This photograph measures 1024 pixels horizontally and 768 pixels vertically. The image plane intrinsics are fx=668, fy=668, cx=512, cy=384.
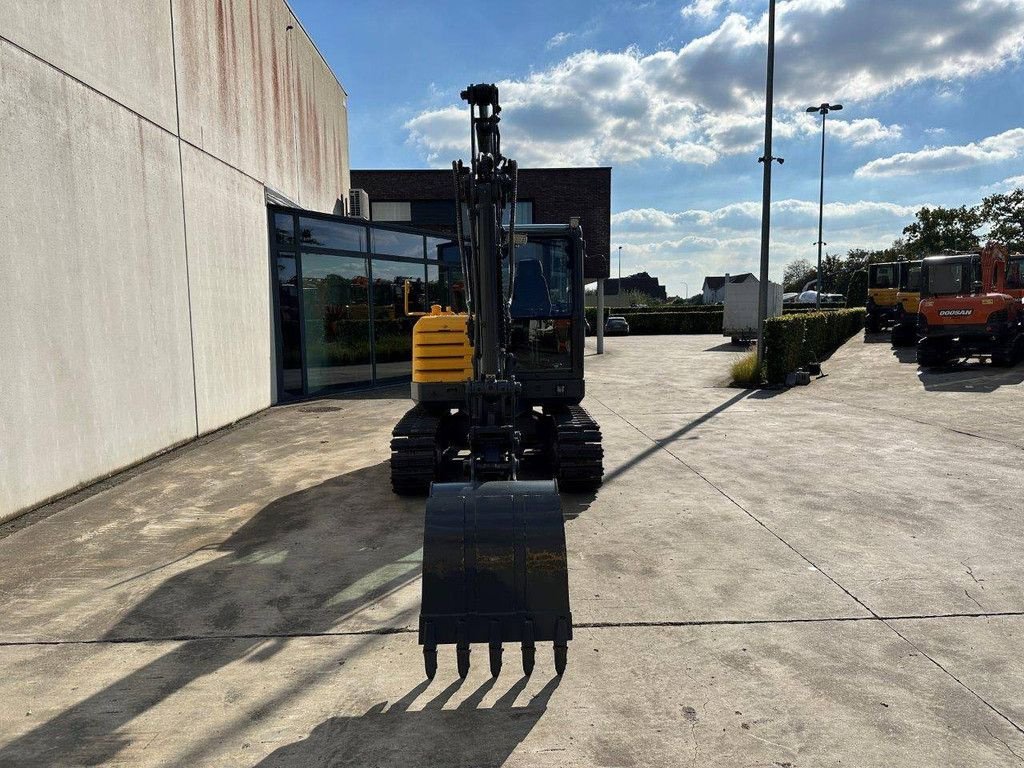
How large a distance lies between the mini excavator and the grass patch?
33.1 ft

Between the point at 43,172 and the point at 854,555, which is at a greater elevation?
the point at 43,172

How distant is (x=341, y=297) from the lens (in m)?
15.9

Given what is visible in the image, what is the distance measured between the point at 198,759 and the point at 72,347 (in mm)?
6092

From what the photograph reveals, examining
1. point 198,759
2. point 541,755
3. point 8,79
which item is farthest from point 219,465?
point 541,755

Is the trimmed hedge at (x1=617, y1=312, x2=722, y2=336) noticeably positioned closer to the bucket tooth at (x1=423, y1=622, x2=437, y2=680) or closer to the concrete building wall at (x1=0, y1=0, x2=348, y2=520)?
the concrete building wall at (x1=0, y1=0, x2=348, y2=520)

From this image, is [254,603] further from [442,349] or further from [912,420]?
[912,420]

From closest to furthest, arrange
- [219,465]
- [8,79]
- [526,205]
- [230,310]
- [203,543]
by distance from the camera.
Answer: [203,543], [8,79], [219,465], [230,310], [526,205]

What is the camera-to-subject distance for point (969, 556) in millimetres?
5410

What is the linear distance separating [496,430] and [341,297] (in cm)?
1148

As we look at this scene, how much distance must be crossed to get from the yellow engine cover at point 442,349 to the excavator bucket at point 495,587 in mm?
3790

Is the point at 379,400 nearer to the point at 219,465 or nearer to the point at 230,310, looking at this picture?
the point at 230,310

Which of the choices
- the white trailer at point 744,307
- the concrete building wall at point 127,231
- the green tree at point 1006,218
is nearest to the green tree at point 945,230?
the green tree at point 1006,218

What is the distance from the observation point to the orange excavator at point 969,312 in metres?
16.3

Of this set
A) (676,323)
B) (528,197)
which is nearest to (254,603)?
(528,197)
